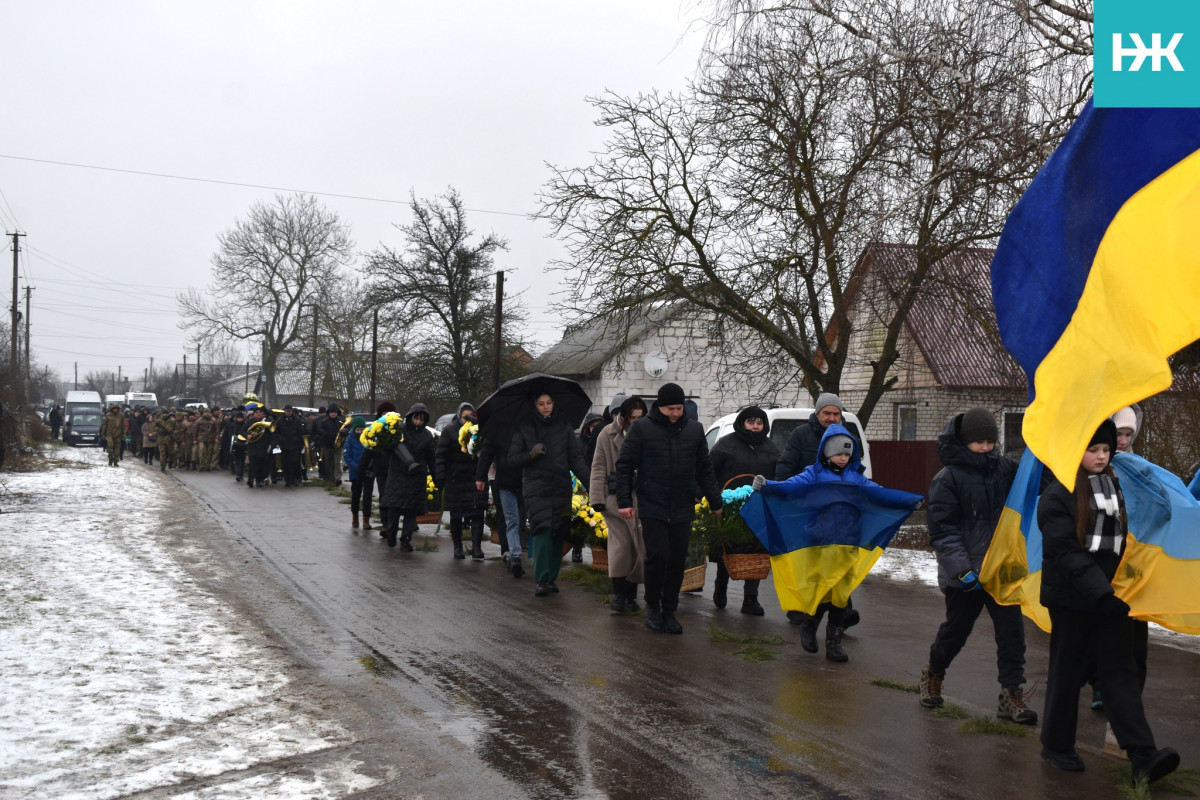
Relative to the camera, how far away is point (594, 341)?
24.2m

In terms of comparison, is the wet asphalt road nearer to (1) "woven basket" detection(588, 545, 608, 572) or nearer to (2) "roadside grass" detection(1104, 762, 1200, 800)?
(2) "roadside grass" detection(1104, 762, 1200, 800)

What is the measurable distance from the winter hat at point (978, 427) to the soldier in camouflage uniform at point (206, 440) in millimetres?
31796

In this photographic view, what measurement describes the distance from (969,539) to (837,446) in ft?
6.32

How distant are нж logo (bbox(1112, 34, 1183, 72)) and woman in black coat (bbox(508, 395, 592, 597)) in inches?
243

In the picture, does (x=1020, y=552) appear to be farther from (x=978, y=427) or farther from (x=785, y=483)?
(x=785, y=483)

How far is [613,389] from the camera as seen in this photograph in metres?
45.0

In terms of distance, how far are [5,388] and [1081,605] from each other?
3133 cm

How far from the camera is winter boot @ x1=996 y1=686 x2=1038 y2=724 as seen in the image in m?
6.78

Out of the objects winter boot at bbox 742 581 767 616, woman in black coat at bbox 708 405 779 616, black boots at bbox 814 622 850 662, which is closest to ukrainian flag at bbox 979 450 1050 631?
black boots at bbox 814 622 850 662

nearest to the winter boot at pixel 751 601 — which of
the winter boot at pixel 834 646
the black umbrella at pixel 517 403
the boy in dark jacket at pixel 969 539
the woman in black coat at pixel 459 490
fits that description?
the winter boot at pixel 834 646

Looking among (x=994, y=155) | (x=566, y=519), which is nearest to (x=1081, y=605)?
(x=566, y=519)

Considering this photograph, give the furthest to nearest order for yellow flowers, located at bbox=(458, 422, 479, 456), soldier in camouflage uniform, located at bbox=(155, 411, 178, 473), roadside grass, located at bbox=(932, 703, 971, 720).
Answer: soldier in camouflage uniform, located at bbox=(155, 411, 178, 473) < yellow flowers, located at bbox=(458, 422, 479, 456) < roadside grass, located at bbox=(932, 703, 971, 720)

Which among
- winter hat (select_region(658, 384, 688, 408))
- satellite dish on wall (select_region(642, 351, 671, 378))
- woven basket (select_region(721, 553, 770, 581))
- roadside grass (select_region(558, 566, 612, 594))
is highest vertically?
satellite dish on wall (select_region(642, 351, 671, 378))

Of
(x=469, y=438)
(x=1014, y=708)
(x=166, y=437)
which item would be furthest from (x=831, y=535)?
(x=166, y=437)
